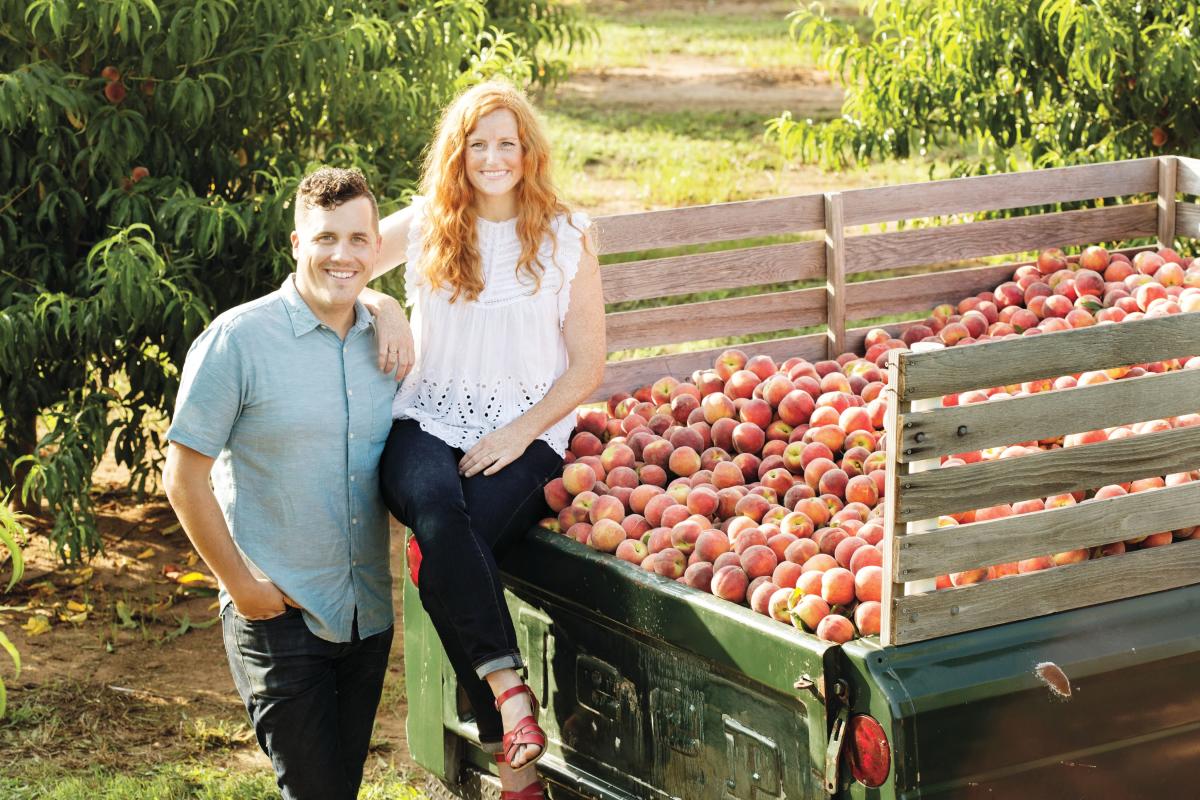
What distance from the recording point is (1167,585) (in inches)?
110

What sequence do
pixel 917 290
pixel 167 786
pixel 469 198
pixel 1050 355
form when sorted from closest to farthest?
pixel 1050 355 < pixel 469 198 < pixel 167 786 < pixel 917 290

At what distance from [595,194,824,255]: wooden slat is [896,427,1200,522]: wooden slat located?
1930 mm

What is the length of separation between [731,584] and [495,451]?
2.39ft

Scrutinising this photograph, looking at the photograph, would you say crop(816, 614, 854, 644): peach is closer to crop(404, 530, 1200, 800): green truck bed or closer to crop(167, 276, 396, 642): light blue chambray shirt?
crop(404, 530, 1200, 800): green truck bed

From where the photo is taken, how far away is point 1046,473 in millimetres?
2666

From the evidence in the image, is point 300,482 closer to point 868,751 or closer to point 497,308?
point 497,308

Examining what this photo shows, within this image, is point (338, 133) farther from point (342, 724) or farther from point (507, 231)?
point (342, 724)

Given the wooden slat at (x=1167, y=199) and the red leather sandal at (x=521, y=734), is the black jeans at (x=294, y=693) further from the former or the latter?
the wooden slat at (x=1167, y=199)

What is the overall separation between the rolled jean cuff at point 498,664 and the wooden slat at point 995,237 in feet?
7.55

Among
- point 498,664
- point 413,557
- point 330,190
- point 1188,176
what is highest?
point 330,190

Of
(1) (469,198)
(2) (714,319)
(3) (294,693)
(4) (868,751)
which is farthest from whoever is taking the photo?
(2) (714,319)

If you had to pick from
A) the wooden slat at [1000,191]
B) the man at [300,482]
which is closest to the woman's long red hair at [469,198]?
the man at [300,482]

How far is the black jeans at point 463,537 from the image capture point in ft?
10.00

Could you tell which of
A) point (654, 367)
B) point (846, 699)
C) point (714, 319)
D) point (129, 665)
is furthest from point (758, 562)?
point (129, 665)
